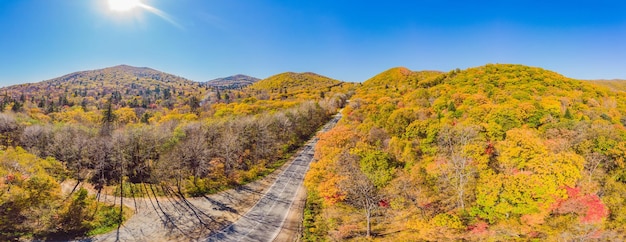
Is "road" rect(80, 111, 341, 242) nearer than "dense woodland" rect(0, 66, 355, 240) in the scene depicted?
No

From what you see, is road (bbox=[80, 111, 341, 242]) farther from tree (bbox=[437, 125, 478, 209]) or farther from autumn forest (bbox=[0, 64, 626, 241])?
tree (bbox=[437, 125, 478, 209])

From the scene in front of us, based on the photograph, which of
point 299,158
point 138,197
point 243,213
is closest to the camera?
point 243,213

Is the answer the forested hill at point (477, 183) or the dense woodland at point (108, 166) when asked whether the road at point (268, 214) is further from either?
the dense woodland at point (108, 166)

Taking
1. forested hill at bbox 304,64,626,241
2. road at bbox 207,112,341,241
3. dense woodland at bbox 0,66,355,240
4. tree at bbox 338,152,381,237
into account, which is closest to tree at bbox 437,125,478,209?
forested hill at bbox 304,64,626,241

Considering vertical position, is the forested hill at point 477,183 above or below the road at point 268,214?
above

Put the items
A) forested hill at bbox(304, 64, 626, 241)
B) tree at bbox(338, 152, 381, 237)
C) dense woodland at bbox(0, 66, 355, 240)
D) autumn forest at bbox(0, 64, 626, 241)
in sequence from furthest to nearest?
dense woodland at bbox(0, 66, 355, 240) < tree at bbox(338, 152, 381, 237) < autumn forest at bbox(0, 64, 626, 241) < forested hill at bbox(304, 64, 626, 241)

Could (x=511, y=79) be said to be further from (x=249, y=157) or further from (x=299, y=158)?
(x=249, y=157)

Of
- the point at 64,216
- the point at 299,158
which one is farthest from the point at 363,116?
the point at 64,216

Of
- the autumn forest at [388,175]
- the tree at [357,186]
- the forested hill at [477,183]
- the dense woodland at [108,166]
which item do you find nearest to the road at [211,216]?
the autumn forest at [388,175]
